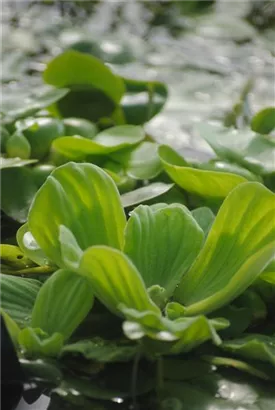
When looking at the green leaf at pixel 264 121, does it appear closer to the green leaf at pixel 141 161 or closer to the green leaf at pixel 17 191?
the green leaf at pixel 141 161

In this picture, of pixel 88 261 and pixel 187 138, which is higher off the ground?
pixel 88 261

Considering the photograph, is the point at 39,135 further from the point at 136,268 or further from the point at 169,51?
the point at 169,51

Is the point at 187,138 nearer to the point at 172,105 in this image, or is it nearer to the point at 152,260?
the point at 172,105

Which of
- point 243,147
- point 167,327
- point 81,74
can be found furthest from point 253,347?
point 81,74

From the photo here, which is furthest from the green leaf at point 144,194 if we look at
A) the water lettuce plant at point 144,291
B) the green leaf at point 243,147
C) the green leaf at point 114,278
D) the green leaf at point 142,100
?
the green leaf at point 142,100

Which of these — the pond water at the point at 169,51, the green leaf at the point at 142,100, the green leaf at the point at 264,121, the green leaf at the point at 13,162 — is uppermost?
the green leaf at the point at 13,162

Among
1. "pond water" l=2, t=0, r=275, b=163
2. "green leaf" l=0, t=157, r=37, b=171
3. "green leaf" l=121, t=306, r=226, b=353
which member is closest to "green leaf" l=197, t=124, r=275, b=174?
"pond water" l=2, t=0, r=275, b=163

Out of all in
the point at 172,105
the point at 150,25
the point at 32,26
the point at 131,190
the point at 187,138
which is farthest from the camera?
the point at 150,25

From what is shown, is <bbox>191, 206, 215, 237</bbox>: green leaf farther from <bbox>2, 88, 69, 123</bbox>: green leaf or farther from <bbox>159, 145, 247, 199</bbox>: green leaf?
<bbox>2, 88, 69, 123</bbox>: green leaf

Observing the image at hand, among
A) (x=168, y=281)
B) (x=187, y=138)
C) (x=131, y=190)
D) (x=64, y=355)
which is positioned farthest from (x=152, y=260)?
(x=187, y=138)
